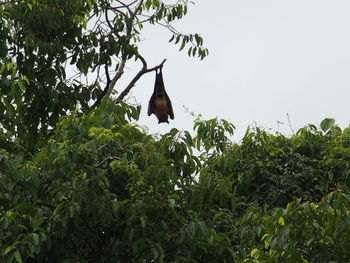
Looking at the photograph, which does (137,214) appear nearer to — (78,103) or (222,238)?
(222,238)

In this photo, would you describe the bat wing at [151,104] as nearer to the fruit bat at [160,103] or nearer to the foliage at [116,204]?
the fruit bat at [160,103]

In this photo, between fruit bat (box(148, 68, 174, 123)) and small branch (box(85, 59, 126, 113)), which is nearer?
small branch (box(85, 59, 126, 113))

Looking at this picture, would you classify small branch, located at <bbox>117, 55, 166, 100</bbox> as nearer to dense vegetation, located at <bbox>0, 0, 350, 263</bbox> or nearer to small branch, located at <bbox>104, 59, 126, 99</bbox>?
small branch, located at <bbox>104, 59, 126, 99</bbox>

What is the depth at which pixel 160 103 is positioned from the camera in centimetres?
1232

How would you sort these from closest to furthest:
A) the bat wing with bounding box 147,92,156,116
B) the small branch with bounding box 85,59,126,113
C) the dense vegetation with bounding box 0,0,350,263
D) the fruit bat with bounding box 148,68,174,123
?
the dense vegetation with bounding box 0,0,350,263 → the small branch with bounding box 85,59,126,113 → the fruit bat with bounding box 148,68,174,123 → the bat wing with bounding box 147,92,156,116

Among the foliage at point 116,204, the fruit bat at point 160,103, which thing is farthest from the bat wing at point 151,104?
the foliage at point 116,204

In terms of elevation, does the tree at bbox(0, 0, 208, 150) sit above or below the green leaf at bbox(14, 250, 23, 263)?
above

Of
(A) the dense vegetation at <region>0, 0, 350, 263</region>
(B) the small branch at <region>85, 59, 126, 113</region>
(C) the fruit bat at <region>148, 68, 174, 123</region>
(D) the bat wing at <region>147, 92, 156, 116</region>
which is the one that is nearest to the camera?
(A) the dense vegetation at <region>0, 0, 350, 263</region>

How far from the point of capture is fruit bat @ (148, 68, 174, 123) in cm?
1222

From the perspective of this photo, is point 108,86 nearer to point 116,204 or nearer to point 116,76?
point 116,76

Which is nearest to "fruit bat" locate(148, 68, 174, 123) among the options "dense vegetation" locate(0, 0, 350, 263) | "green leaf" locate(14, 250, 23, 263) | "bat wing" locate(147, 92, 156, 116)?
"bat wing" locate(147, 92, 156, 116)

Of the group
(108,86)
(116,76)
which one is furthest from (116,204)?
(116,76)

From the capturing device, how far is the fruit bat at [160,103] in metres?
12.2

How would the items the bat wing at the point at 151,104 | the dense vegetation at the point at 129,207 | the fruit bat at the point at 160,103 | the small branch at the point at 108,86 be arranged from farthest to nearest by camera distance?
1. the bat wing at the point at 151,104
2. the fruit bat at the point at 160,103
3. the small branch at the point at 108,86
4. the dense vegetation at the point at 129,207
